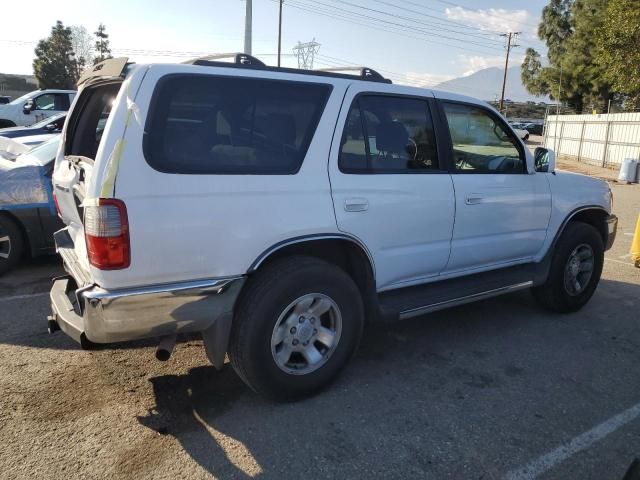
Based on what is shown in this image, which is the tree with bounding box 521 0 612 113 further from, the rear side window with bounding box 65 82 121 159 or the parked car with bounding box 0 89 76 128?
the rear side window with bounding box 65 82 121 159

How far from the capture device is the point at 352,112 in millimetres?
3361

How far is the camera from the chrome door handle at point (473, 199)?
389 centimetres

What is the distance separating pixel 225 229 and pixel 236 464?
47.9 inches

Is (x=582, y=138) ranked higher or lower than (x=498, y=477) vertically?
higher

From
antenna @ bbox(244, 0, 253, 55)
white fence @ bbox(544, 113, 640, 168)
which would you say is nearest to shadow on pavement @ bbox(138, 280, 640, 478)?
white fence @ bbox(544, 113, 640, 168)

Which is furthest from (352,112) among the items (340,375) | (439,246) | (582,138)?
(582,138)

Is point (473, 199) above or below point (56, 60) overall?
below

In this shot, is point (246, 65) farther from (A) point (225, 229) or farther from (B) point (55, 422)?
(B) point (55, 422)

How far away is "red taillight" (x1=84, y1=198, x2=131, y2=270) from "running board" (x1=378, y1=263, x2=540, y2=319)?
174 centimetres

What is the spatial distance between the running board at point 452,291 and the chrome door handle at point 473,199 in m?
0.61

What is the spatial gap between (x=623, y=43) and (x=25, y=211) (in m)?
19.8

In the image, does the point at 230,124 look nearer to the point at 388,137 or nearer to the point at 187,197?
the point at 187,197

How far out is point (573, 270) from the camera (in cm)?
492

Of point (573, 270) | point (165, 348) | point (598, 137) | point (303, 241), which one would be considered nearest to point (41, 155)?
point (165, 348)
